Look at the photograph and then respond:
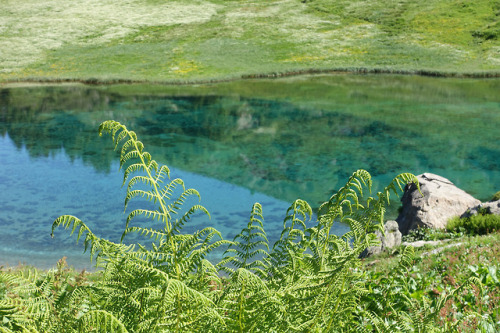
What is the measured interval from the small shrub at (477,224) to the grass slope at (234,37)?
55.6 meters

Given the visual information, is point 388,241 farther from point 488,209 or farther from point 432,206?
point 488,209

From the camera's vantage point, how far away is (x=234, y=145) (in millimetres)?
35125

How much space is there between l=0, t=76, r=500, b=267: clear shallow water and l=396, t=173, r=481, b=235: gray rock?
5109 mm

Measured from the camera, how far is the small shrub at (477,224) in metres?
15.0

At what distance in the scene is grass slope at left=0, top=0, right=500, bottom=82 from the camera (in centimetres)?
7338

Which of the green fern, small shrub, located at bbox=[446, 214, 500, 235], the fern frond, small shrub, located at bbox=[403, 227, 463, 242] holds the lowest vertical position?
small shrub, located at bbox=[403, 227, 463, 242]

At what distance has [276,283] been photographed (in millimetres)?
3836

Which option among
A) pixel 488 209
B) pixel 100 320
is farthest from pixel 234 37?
pixel 100 320

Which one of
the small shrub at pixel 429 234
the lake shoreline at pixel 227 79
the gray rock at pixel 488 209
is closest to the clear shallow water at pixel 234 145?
the small shrub at pixel 429 234

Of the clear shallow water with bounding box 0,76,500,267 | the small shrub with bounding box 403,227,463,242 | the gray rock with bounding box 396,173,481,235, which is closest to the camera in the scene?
the small shrub with bounding box 403,227,463,242

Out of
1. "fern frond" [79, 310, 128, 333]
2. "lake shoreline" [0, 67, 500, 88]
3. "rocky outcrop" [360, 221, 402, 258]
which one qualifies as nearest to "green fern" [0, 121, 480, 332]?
"fern frond" [79, 310, 128, 333]

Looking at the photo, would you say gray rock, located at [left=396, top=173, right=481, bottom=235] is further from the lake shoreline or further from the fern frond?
the lake shoreline

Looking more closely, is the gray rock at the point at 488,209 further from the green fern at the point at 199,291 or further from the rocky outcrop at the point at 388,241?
the green fern at the point at 199,291

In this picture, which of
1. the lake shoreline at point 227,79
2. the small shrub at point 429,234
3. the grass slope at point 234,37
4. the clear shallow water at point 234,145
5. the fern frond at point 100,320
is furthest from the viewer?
the grass slope at point 234,37
